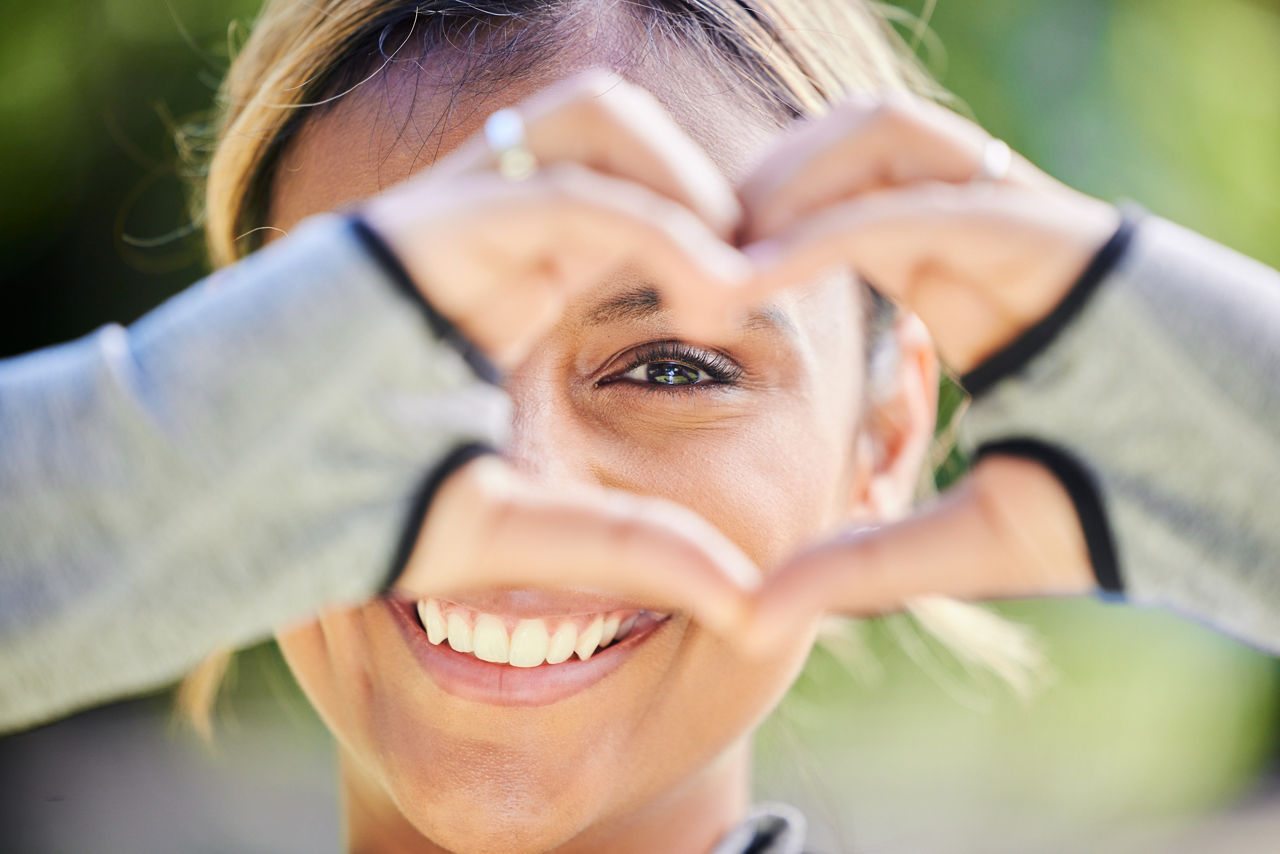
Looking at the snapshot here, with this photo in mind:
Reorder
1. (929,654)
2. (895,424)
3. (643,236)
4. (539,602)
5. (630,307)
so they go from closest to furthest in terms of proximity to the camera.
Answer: (643,236) → (630,307) → (539,602) → (895,424) → (929,654)

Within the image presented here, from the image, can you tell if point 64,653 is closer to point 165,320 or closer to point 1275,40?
point 165,320

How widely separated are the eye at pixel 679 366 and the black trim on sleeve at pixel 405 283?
368 millimetres

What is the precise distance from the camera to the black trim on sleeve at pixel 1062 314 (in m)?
0.69

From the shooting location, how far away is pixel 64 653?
0.70 m

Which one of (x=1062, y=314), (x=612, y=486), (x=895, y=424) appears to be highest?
(x=1062, y=314)

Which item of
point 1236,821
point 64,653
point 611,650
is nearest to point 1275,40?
point 1236,821

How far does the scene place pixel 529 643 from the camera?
111 centimetres

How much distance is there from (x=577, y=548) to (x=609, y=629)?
44 centimetres

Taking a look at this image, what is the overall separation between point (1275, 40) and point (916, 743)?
2076mm

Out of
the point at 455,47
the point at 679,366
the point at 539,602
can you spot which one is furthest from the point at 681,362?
the point at 455,47

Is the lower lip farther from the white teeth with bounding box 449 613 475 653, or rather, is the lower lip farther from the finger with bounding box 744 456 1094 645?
the finger with bounding box 744 456 1094 645

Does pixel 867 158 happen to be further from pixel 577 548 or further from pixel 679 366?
pixel 679 366

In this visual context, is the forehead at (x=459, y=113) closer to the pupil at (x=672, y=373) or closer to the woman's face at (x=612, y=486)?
the woman's face at (x=612, y=486)

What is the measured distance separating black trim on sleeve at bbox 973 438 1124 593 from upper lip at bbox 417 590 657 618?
0.47 metres
